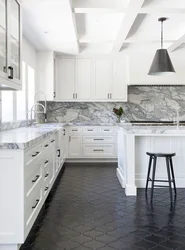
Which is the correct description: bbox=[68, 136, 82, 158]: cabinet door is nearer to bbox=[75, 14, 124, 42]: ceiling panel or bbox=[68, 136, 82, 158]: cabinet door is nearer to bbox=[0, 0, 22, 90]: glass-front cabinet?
bbox=[75, 14, 124, 42]: ceiling panel

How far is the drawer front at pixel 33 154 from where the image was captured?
2.19 meters

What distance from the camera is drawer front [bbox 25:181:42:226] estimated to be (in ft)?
7.25

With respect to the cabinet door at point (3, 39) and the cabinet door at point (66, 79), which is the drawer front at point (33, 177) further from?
the cabinet door at point (66, 79)

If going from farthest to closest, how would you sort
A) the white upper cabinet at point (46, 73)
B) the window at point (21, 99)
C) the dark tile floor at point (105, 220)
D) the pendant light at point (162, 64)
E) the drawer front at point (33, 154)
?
the white upper cabinet at point (46, 73) < the pendant light at point (162, 64) < the window at point (21, 99) < the dark tile floor at point (105, 220) < the drawer front at point (33, 154)

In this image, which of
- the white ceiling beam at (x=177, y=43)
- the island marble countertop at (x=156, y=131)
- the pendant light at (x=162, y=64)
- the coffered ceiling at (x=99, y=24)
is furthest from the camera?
the white ceiling beam at (x=177, y=43)

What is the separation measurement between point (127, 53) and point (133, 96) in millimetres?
1084

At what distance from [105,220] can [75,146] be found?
3.38 meters

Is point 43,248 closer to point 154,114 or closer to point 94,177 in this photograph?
point 94,177

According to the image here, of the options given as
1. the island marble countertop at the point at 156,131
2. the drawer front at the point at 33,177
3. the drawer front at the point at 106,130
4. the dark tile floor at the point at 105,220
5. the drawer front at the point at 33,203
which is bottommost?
the dark tile floor at the point at 105,220

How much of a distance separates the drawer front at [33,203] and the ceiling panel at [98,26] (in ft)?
9.47

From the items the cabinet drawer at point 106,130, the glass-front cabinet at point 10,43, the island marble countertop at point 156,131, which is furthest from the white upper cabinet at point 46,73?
the glass-front cabinet at point 10,43

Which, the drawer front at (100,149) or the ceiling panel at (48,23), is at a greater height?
the ceiling panel at (48,23)

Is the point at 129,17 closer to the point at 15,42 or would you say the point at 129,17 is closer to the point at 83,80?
the point at 15,42

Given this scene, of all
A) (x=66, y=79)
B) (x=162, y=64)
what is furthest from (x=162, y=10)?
(x=66, y=79)
